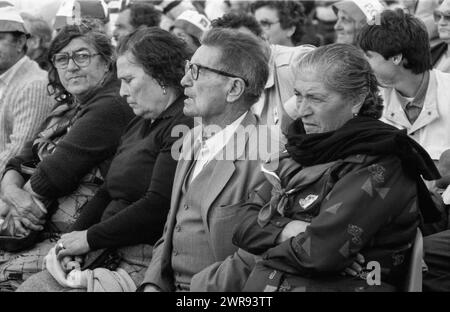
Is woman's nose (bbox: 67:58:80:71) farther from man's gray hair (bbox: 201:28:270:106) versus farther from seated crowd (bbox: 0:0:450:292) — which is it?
man's gray hair (bbox: 201:28:270:106)

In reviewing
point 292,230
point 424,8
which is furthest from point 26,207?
point 424,8

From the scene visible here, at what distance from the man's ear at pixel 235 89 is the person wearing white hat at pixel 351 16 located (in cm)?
266

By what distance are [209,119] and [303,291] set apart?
4.03 ft

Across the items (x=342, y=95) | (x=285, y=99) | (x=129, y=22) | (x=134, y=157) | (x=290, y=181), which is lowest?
(x=129, y=22)

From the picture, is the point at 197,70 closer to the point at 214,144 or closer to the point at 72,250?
the point at 214,144

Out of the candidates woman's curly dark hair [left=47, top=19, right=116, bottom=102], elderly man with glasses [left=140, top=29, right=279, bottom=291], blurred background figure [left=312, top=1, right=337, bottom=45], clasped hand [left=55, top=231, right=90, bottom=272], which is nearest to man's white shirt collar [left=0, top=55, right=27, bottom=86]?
woman's curly dark hair [left=47, top=19, right=116, bottom=102]

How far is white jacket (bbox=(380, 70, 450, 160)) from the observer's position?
5094mm

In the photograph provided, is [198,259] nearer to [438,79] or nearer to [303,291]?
[303,291]

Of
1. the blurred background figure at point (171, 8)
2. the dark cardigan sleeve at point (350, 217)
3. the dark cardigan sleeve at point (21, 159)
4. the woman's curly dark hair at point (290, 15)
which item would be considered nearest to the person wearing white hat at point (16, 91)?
Answer: the dark cardigan sleeve at point (21, 159)

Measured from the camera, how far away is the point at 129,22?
8.68 metres

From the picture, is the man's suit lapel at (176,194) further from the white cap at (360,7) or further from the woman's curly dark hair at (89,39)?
the white cap at (360,7)

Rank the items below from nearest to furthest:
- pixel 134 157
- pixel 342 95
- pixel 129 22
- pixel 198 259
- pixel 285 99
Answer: pixel 342 95
pixel 198 259
pixel 134 157
pixel 285 99
pixel 129 22

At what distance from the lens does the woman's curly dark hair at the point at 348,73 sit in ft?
12.8

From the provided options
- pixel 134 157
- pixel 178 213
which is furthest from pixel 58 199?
pixel 178 213
